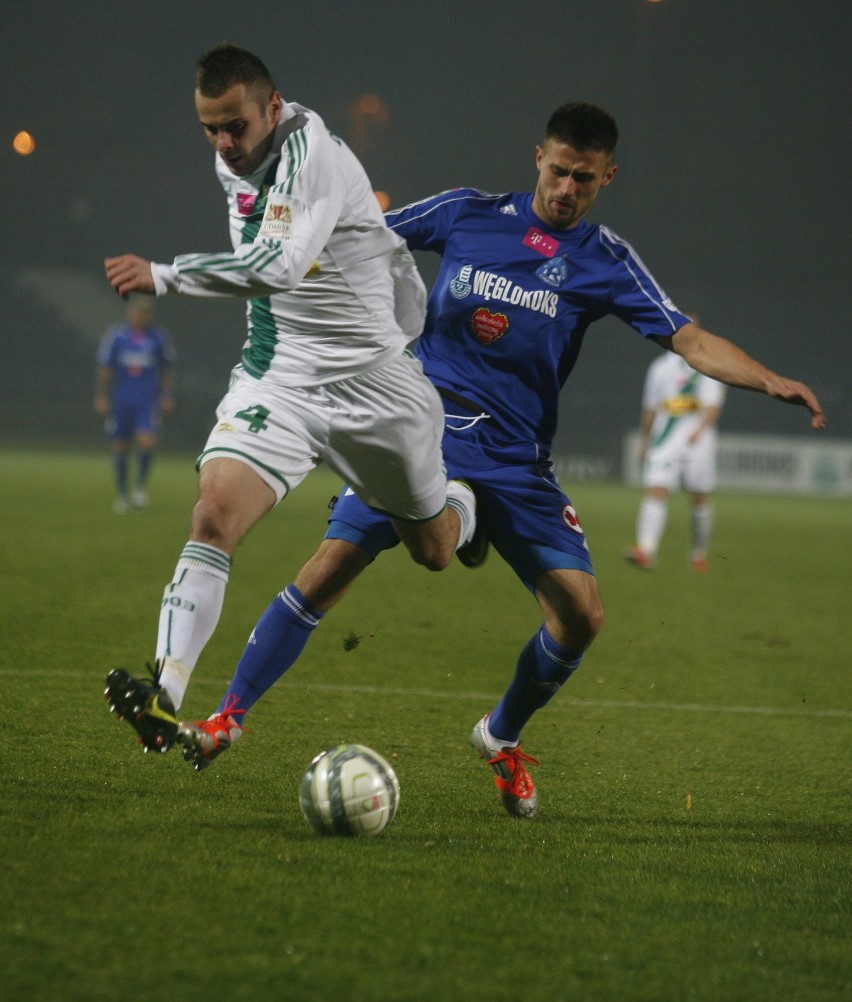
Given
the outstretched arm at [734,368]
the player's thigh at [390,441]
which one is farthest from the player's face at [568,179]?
the player's thigh at [390,441]

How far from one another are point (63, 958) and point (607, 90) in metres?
40.1

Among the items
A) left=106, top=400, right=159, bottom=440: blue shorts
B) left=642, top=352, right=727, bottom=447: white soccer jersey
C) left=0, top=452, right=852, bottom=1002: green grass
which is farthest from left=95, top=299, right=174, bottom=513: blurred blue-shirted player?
left=0, top=452, right=852, bottom=1002: green grass

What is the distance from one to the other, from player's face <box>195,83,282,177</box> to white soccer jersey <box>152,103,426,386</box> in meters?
0.04

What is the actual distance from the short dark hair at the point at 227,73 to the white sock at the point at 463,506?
4.55ft

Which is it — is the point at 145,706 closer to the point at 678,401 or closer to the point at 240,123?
the point at 240,123

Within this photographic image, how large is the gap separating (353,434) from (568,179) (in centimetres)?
121

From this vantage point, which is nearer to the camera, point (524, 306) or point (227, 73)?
point (227, 73)

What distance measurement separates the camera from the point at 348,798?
3627 millimetres

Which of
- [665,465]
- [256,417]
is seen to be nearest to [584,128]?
[256,417]

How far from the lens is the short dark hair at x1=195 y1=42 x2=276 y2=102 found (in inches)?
146

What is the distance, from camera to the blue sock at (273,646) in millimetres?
4266

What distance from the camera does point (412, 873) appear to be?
3.32 metres

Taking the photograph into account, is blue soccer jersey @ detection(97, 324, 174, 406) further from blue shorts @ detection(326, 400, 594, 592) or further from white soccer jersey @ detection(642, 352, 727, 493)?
blue shorts @ detection(326, 400, 594, 592)

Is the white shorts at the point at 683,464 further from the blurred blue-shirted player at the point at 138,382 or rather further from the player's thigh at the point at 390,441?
the player's thigh at the point at 390,441
